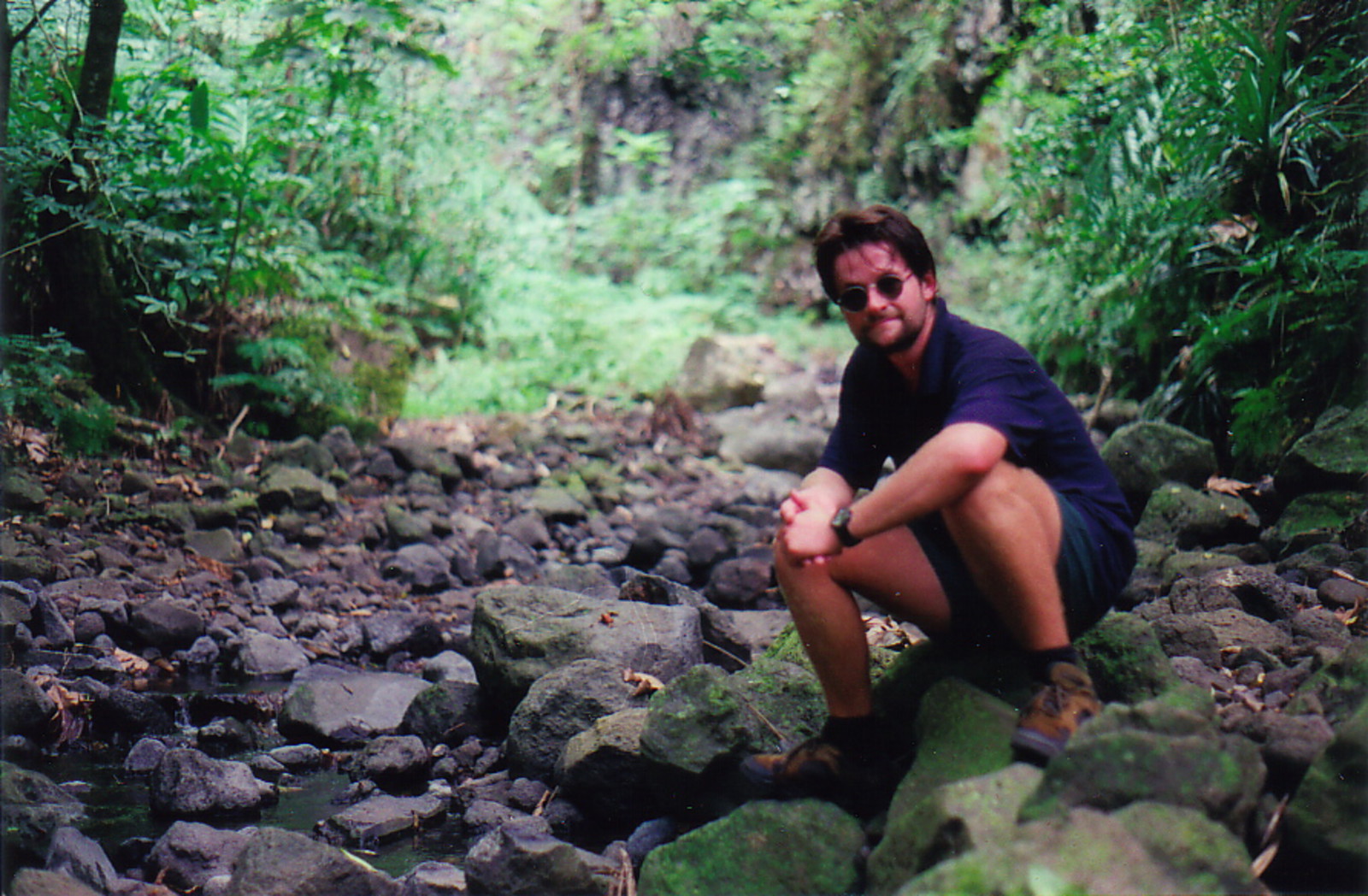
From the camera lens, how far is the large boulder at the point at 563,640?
3455 mm

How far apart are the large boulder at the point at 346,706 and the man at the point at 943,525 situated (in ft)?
5.59

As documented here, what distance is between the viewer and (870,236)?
2.40 m

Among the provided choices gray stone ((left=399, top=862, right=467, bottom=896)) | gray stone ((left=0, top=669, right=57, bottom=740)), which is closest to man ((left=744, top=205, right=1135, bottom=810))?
gray stone ((left=399, top=862, right=467, bottom=896))

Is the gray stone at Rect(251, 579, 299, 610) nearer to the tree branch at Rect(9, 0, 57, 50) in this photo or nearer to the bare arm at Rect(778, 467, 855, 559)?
the tree branch at Rect(9, 0, 57, 50)

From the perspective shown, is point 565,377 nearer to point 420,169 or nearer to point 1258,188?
point 420,169

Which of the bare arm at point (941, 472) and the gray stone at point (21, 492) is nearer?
the bare arm at point (941, 472)

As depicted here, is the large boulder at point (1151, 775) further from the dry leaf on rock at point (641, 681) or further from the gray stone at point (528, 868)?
the dry leaf on rock at point (641, 681)

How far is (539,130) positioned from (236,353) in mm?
10562

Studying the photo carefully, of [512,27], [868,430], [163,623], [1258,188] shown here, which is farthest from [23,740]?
[512,27]

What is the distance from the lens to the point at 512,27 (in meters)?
11.6

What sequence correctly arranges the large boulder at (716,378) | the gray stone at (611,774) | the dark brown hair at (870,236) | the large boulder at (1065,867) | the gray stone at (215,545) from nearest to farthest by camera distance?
1. the large boulder at (1065,867)
2. the dark brown hair at (870,236)
3. the gray stone at (611,774)
4. the gray stone at (215,545)
5. the large boulder at (716,378)

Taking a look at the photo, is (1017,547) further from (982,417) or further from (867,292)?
(867,292)

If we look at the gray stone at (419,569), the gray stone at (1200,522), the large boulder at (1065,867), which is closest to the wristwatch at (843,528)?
the large boulder at (1065,867)

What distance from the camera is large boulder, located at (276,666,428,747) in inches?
136
